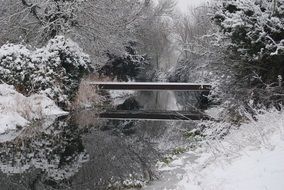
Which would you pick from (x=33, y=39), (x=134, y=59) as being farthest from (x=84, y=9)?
(x=134, y=59)

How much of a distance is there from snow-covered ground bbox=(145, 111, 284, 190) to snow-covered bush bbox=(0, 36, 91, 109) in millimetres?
9339

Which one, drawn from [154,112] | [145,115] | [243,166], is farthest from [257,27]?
[154,112]

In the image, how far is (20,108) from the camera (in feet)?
44.7

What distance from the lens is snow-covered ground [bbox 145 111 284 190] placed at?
4.44 meters

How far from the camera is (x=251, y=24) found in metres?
8.91

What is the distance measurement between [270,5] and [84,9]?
1302 cm

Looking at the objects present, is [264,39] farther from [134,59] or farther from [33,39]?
[134,59]

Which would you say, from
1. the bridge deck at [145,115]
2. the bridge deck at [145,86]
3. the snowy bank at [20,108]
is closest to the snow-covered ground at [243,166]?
the snowy bank at [20,108]

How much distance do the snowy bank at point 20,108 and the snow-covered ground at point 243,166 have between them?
6.39 meters

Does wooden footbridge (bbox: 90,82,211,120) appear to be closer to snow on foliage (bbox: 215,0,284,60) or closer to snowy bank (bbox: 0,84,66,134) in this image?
snowy bank (bbox: 0,84,66,134)

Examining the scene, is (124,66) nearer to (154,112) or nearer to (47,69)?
(154,112)

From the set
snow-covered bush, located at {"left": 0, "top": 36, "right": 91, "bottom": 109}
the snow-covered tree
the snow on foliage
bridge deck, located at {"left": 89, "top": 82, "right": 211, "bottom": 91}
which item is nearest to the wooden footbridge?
bridge deck, located at {"left": 89, "top": 82, "right": 211, "bottom": 91}

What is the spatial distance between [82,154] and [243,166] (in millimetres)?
5360

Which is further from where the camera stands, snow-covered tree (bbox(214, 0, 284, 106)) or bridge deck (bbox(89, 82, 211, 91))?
bridge deck (bbox(89, 82, 211, 91))
